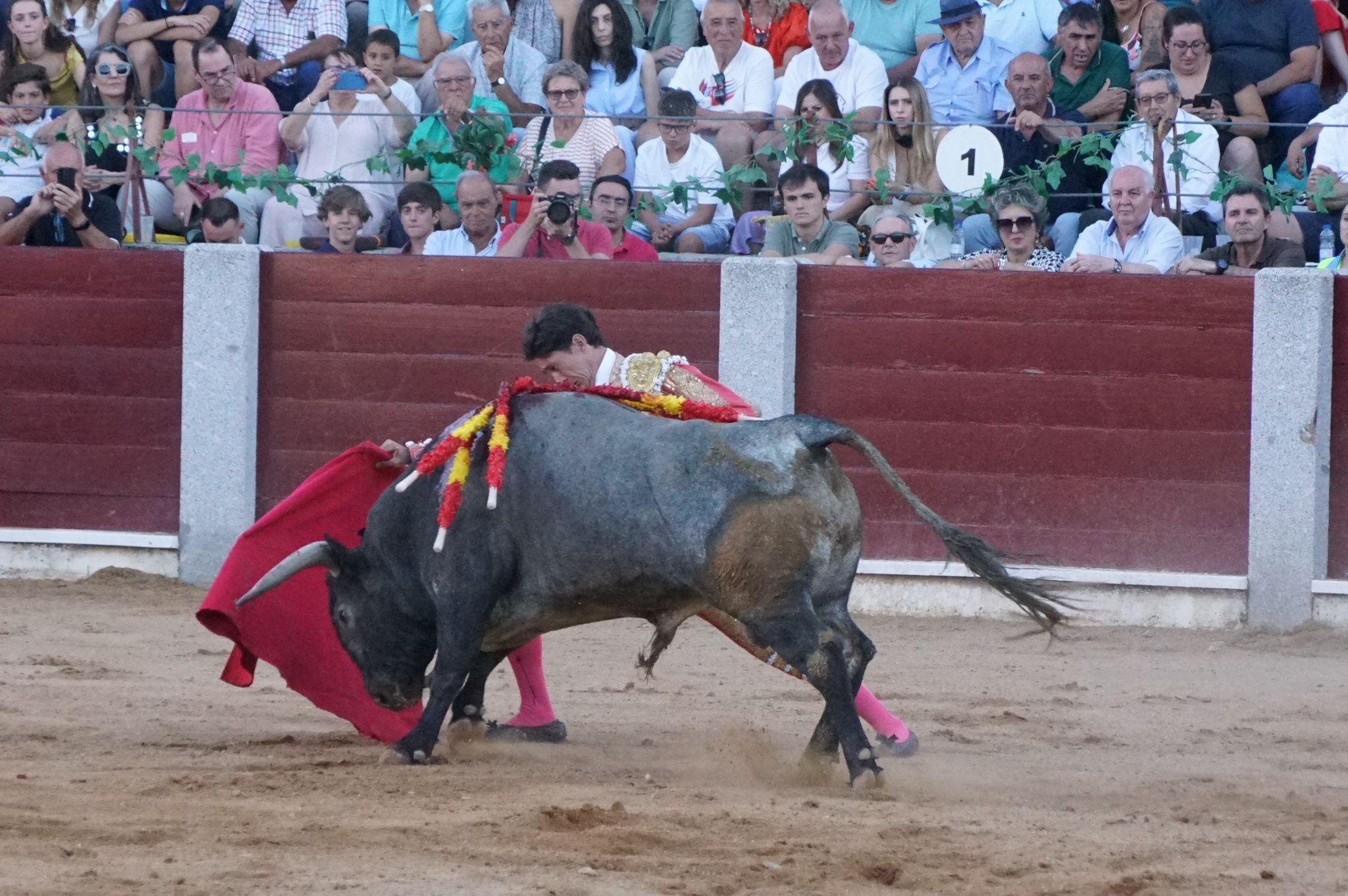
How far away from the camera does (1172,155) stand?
6.34 m

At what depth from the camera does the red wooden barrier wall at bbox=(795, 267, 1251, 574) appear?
246 inches

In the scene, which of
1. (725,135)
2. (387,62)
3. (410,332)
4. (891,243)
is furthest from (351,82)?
(891,243)

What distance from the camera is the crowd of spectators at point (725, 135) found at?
255 inches

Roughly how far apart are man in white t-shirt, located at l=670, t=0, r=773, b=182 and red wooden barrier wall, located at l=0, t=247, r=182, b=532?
7.31 ft

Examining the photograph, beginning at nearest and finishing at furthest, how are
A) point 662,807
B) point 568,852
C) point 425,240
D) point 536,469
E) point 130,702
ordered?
1. point 568,852
2. point 662,807
3. point 536,469
4. point 130,702
5. point 425,240

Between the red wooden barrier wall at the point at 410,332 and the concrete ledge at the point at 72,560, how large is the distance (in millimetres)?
465

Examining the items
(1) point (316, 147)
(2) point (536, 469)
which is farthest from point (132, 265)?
(2) point (536, 469)

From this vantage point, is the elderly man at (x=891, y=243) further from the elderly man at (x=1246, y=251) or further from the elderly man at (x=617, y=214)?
the elderly man at (x=1246, y=251)

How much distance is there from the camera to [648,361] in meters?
4.07

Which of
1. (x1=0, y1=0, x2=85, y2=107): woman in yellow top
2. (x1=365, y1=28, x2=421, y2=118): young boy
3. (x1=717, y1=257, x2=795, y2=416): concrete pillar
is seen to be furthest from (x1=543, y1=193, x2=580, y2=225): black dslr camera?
(x1=0, y1=0, x2=85, y2=107): woman in yellow top

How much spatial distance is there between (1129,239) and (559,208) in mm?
2042

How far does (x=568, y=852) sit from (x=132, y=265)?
450 cm

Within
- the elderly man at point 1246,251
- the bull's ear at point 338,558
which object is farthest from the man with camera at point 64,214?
the elderly man at point 1246,251

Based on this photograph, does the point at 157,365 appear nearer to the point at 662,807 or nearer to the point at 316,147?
the point at 316,147
